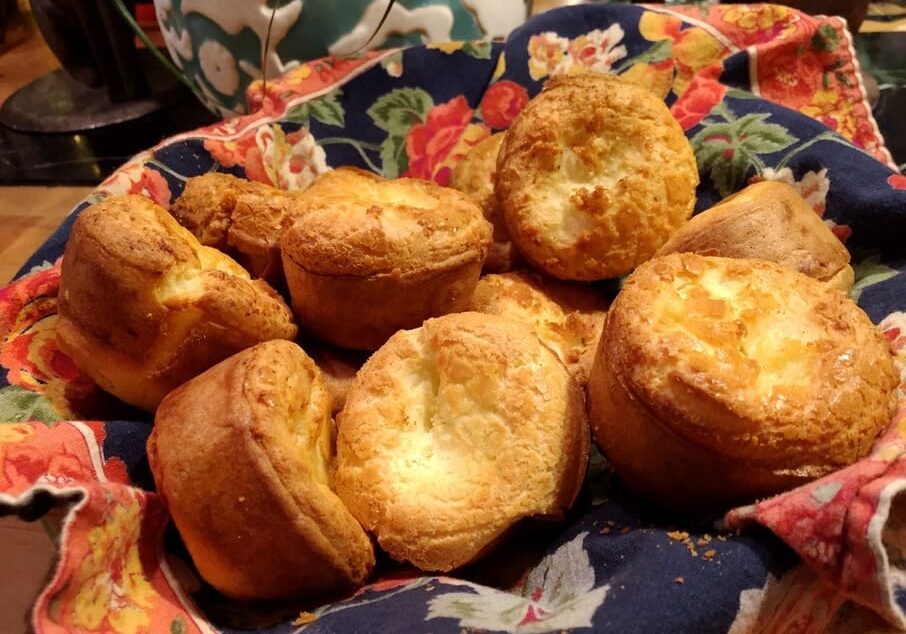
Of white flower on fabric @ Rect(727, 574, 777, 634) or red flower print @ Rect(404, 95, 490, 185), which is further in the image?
red flower print @ Rect(404, 95, 490, 185)

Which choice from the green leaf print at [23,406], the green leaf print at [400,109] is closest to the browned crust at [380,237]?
the green leaf print at [23,406]

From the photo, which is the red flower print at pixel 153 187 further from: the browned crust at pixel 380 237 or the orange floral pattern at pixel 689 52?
the orange floral pattern at pixel 689 52

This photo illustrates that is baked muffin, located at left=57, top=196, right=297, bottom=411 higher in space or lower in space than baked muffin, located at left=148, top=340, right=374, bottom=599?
higher

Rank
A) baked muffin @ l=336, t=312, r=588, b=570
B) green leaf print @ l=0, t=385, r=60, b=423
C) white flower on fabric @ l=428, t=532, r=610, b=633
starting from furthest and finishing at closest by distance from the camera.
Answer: green leaf print @ l=0, t=385, r=60, b=423 < baked muffin @ l=336, t=312, r=588, b=570 < white flower on fabric @ l=428, t=532, r=610, b=633

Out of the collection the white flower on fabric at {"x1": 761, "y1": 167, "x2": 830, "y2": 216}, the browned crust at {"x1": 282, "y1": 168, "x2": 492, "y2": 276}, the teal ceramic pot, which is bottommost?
the white flower on fabric at {"x1": 761, "y1": 167, "x2": 830, "y2": 216}

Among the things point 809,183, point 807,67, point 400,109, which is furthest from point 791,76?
point 400,109

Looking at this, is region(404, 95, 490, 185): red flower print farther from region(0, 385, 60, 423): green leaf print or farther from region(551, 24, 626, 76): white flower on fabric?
region(0, 385, 60, 423): green leaf print

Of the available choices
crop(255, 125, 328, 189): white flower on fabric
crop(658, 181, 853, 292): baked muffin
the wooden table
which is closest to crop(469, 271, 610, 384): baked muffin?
crop(658, 181, 853, 292): baked muffin
